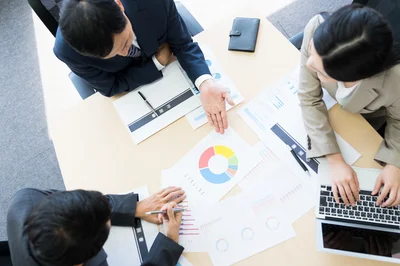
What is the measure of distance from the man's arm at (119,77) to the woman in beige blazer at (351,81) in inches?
20.3

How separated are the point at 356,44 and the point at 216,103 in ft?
1.56

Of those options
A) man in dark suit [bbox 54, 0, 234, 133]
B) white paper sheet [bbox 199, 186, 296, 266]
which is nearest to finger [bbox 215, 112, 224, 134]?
man in dark suit [bbox 54, 0, 234, 133]

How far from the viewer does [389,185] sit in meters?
1.01

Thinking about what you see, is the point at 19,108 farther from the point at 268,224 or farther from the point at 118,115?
the point at 268,224

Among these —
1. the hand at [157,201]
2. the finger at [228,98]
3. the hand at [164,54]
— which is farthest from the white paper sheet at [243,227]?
the hand at [164,54]

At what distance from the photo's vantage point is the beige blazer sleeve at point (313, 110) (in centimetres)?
109

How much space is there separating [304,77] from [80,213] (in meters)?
0.76

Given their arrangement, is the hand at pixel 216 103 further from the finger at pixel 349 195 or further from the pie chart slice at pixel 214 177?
the finger at pixel 349 195

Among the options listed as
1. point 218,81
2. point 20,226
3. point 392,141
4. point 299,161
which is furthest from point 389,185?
point 20,226

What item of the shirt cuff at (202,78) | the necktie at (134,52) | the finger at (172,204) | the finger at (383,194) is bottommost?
the finger at (383,194)

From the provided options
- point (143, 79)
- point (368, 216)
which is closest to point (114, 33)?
point (143, 79)

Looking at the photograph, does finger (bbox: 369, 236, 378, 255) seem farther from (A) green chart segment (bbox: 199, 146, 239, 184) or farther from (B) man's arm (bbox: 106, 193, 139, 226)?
(B) man's arm (bbox: 106, 193, 139, 226)

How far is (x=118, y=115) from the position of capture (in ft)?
4.23

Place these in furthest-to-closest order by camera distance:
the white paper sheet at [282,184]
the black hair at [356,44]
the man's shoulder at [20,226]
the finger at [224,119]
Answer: the finger at [224,119] → the white paper sheet at [282,184] → the man's shoulder at [20,226] → the black hair at [356,44]
